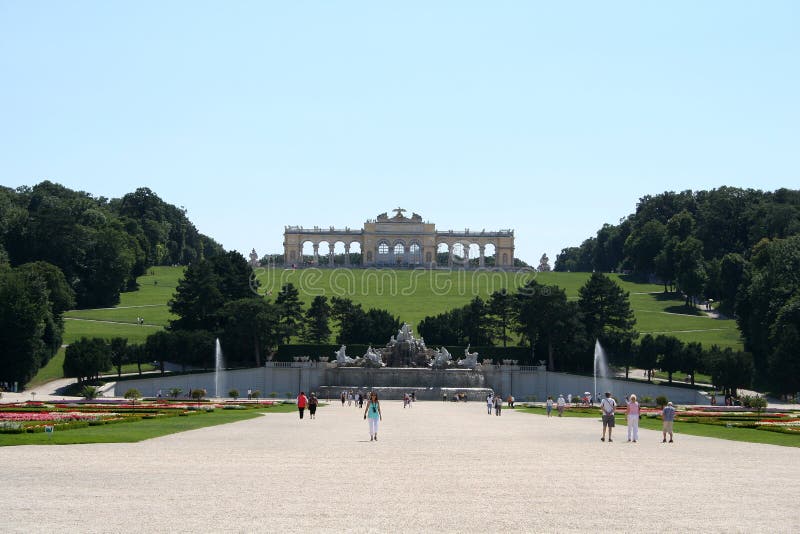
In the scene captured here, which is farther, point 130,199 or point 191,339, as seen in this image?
point 130,199

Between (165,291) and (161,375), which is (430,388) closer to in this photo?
(161,375)

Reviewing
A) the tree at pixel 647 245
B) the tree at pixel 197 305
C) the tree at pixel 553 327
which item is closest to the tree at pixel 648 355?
the tree at pixel 553 327

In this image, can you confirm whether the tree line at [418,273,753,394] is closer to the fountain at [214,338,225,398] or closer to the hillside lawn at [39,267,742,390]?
the hillside lawn at [39,267,742,390]

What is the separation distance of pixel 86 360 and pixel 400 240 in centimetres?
7542

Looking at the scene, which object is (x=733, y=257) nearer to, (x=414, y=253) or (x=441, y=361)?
(x=441, y=361)

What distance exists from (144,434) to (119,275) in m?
67.1

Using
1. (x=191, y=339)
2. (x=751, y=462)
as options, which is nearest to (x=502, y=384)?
(x=191, y=339)

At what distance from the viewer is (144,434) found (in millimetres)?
23484

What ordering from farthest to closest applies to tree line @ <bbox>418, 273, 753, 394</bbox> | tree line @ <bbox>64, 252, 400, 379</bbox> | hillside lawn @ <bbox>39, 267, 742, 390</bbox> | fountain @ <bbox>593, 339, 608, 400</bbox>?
hillside lawn @ <bbox>39, 267, 742, 390</bbox>
fountain @ <bbox>593, 339, 608, 400</bbox>
tree line @ <bbox>64, 252, 400, 379</bbox>
tree line @ <bbox>418, 273, 753, 394</bbox>

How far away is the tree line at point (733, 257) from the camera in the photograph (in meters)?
57.6

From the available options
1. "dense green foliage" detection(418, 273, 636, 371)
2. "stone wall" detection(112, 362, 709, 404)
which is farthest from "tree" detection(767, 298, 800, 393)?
"dense green foliage" detection(418, 273, 636, 371)

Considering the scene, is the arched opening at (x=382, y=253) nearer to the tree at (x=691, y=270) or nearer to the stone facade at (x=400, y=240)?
the stone facade at (x=400, y=240)

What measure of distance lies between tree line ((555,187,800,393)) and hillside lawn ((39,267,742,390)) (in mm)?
2761

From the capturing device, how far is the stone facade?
132m
